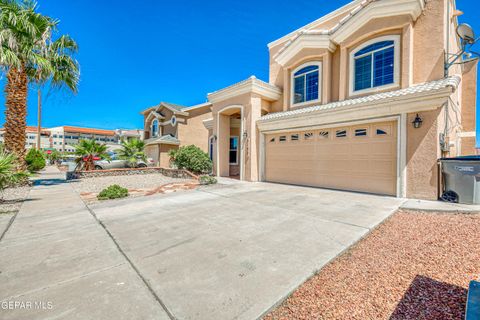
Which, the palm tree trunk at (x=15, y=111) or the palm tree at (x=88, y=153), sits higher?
the palm tree trunk at (x=15, y=111)

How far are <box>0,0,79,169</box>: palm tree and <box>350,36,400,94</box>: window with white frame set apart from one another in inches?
539

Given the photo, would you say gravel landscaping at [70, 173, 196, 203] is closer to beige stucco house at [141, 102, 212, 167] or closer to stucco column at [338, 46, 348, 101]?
beige stucco house at [141, 102, 212, 167]

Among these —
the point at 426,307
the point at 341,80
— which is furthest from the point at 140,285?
the point at 341,80

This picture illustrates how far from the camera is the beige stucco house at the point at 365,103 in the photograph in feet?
23.3

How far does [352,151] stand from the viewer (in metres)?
8.62

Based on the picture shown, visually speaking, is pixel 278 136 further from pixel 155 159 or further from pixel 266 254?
pixel 155 159

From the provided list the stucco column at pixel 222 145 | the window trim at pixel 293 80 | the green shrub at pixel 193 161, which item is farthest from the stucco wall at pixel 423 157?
the green shrub at pixel 193 161

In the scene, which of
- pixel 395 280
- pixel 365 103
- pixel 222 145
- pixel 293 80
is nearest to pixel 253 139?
pixel 222 145

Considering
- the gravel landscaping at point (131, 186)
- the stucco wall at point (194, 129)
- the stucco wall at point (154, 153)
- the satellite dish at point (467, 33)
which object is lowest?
the gravel landscaping at point (131, 186)

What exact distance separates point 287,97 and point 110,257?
37.1 ft

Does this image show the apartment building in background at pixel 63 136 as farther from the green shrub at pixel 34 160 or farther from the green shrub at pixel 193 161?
the green shrub at pixel 193 161

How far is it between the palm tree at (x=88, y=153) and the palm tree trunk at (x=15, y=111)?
359 centimetres

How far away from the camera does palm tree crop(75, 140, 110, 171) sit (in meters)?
13.8

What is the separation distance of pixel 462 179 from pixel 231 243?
709 cm
